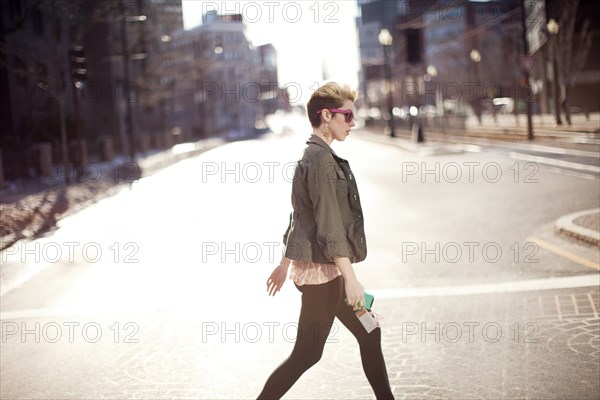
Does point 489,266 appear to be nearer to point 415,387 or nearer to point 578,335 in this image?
point 578,335

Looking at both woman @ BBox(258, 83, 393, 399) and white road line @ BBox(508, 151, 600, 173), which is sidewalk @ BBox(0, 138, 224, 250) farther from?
white road line @ BBox(508, 151, 600, 173)

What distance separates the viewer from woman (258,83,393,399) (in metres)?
3.71

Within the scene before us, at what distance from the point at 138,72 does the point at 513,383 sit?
5706 centimetres

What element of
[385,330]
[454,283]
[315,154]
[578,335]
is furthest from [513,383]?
[454,283]

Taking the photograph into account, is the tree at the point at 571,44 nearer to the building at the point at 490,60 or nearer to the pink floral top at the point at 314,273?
the building at the point at 490,60

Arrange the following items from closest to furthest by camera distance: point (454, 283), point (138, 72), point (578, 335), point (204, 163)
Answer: point (578, 335), point (454, 283), point (204, 163), point (138, 72)

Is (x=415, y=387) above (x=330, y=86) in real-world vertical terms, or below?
below

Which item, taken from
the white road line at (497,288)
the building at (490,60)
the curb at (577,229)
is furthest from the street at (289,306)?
the building at (490,60)

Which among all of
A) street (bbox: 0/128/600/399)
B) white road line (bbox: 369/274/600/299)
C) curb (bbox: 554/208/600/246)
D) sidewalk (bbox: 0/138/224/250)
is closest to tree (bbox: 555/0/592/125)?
sidewalk (bbox: 0/138/224/250)

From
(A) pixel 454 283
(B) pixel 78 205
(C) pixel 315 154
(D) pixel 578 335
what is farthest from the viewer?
(B) pixel 78 205

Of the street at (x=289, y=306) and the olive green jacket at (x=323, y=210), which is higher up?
the olive green jacket at (x=323, y=210)

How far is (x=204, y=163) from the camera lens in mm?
36719

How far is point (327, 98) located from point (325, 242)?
2.35 feet

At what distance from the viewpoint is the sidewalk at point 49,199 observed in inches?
608
